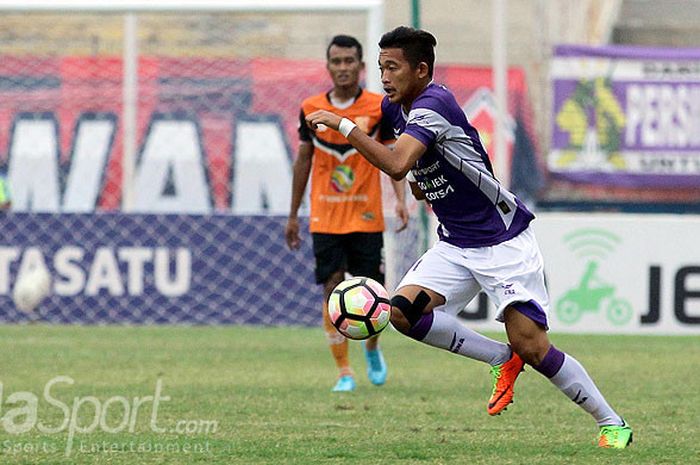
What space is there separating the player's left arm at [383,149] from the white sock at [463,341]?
3.26ft

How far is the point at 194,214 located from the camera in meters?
15.1

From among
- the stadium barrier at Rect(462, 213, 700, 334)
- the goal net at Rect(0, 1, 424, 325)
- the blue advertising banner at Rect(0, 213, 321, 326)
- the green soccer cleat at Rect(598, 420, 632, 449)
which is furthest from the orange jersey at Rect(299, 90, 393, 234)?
the blue advertising banner at Rect(0, 213, 321, 326)

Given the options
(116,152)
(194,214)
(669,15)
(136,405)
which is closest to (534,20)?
(669,15)

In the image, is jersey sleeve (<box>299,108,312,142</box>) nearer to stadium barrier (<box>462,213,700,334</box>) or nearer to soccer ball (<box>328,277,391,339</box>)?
soccer ball (<box>328,277,391,339</box>)

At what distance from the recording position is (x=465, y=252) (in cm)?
720

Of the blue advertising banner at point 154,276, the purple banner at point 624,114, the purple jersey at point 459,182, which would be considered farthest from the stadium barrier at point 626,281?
the purple jersey at point 459,182

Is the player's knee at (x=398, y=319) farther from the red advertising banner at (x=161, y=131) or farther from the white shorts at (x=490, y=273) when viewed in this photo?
the red advertising banner at (x=161, y=131)

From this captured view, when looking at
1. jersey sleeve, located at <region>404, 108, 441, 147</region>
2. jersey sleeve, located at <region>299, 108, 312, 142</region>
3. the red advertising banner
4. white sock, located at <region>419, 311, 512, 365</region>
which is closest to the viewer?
jersey sleeve, located at <region>404, 108, 441, 147</region>

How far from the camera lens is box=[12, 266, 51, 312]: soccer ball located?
1467 centimetres

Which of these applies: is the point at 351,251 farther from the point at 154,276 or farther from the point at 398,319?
the point at 154,276

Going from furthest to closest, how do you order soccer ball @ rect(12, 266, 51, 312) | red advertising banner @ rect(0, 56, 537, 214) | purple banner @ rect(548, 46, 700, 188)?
purple banner @ rect(548, 46, 700, 188), red advertising banner @ rect(0, 56, 537, 214), soccer ball @ rect(12, 266, 51, 312)

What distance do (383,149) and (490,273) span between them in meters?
0.90

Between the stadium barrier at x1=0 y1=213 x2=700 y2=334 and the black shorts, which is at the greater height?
the black shorts

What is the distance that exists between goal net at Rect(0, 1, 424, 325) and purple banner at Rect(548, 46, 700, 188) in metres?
3.20
